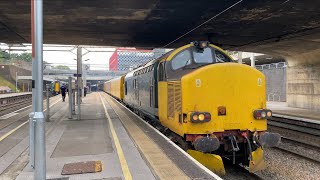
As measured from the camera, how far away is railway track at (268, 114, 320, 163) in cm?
1334

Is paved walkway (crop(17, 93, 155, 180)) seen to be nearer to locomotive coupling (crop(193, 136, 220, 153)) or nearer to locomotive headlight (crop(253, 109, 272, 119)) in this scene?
locomotive coupling (crop(193, 136, 220, 153))

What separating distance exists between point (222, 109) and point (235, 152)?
51.6 inches

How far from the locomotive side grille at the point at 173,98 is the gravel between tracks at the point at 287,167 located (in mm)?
2956

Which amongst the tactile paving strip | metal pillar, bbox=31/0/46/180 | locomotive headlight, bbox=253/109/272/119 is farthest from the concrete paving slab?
locomotive headlight, bbox=253/109/272/119

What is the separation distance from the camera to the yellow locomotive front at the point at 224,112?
27.1ft

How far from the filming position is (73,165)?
7500 millimetres

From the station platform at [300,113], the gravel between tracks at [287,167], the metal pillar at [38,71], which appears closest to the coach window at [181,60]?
the gravel between tracks at [287,167]

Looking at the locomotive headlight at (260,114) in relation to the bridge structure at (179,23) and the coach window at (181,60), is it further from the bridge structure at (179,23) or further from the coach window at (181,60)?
the bridge structure at (179,23)

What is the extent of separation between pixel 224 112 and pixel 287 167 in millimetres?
3624

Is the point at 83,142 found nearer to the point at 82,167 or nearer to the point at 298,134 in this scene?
the point at 82,167

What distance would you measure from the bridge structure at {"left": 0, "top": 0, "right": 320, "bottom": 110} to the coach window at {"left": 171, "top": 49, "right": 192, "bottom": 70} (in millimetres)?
3457

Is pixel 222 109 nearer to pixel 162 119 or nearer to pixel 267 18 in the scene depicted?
pixel 162 119

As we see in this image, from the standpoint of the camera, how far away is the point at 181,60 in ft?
32.2

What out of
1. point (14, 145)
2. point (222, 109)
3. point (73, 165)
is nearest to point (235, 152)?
point (222, 109)
